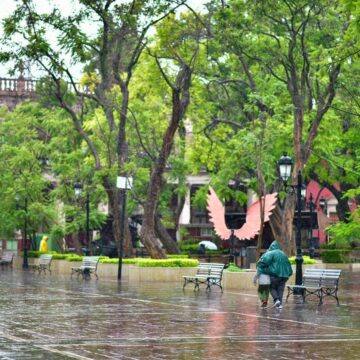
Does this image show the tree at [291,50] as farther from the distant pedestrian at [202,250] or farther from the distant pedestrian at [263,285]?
the distant pedestrian at [202,250]

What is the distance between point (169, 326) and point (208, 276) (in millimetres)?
12518

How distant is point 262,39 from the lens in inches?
1638

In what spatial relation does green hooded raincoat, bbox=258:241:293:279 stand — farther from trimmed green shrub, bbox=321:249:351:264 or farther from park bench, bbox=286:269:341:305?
trimmed green shrub, bbox=321:249:351:264

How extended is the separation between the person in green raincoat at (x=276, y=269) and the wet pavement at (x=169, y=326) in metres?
0.60

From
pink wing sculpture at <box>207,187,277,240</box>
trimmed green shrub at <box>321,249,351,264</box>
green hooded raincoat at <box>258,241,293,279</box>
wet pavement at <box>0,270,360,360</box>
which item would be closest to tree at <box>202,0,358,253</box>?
pink wing sculpture at <box>207,187,277,240</box>

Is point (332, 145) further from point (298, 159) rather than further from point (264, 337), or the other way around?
point (264, 337)

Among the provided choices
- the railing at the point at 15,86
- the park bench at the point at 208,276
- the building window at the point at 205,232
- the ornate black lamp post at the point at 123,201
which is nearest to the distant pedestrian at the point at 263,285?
the park bench at the point at 208,276

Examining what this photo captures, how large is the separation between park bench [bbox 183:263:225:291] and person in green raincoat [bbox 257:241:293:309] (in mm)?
7085

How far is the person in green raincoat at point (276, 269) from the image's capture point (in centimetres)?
2355

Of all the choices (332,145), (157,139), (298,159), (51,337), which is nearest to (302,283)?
(298,159)

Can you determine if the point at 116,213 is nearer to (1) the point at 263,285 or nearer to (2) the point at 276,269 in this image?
(1) the point at 263,285

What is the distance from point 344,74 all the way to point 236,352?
29.2 meters

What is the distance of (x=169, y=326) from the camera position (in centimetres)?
1831

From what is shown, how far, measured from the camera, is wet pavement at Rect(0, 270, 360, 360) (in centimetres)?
1404
